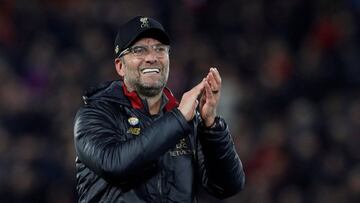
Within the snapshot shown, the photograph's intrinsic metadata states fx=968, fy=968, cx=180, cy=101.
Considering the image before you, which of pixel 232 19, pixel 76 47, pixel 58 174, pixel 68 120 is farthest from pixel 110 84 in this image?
pixel 232 19

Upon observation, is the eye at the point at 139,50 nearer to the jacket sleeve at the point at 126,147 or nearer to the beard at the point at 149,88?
the beard at the point at 149,88

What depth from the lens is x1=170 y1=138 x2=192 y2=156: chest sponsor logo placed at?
4922 mm

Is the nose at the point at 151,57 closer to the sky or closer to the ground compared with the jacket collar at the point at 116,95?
closer to the sky

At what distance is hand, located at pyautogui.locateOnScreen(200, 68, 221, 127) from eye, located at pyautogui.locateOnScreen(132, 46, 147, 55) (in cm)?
39

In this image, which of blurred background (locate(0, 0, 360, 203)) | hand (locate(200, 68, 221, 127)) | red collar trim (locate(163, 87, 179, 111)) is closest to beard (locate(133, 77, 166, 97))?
red collar trim (locate(163, 87, 179, 111))

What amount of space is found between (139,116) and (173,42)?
7.58 meters

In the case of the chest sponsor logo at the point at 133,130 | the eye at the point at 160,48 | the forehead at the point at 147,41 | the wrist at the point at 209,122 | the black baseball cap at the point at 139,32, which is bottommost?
the wrist at the point at 209,122

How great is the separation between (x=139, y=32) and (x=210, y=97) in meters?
0.50

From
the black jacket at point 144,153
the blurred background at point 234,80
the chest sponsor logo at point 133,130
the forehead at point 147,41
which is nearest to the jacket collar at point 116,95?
the black jacket at point 144,153

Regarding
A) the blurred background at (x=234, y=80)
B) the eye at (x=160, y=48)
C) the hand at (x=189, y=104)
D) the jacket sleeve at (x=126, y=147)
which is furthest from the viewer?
the blurred background at (x=234, y=80)

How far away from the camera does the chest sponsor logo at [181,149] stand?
492cm

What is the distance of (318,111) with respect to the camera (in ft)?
35.7

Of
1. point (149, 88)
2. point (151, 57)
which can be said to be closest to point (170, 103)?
point (149, 88)

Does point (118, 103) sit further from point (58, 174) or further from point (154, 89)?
point (58, 174)
